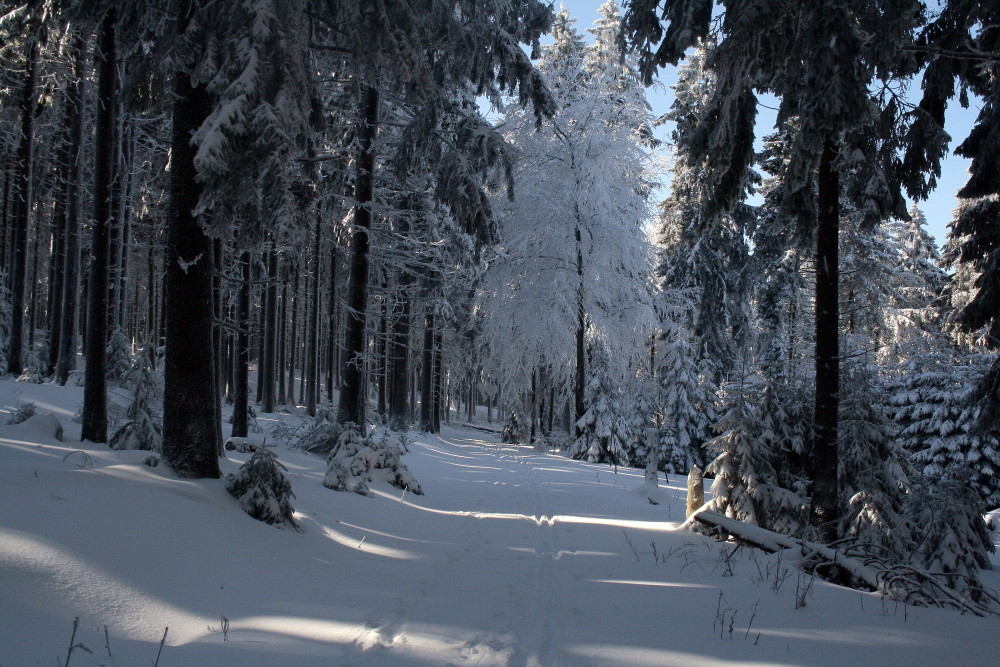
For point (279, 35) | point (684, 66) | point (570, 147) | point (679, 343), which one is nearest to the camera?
point (279, 35)

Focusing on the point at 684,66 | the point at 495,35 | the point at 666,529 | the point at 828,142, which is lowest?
the point at 666,529

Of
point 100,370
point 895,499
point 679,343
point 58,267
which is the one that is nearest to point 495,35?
point 100,370

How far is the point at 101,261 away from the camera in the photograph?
8680 millimetres

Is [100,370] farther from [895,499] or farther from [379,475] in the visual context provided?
[895,499]

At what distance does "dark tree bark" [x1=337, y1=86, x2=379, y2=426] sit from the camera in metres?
12.2

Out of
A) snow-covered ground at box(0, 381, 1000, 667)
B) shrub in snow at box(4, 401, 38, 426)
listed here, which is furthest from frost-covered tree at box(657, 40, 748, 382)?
shrub in snow at box(4, 401, 38, 426)

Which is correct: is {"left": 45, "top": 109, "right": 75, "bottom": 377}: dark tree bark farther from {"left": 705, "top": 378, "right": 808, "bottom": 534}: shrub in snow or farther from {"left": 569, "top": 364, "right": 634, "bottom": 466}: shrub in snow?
{"left": 705, "top": 378, "right": 808, "bottom": 534}: shrub in snow

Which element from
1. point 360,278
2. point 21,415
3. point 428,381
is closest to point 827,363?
point 360,278

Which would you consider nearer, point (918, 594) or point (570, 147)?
point (918, 594)

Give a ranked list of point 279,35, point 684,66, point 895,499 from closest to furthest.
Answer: point 279,35 < point 895,499 < point 684,66

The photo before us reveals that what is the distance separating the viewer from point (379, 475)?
10281 millimetres

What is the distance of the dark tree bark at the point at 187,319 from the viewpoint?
6559mm

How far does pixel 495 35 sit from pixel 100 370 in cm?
852

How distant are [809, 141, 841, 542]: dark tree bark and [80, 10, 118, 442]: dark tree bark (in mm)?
10058
